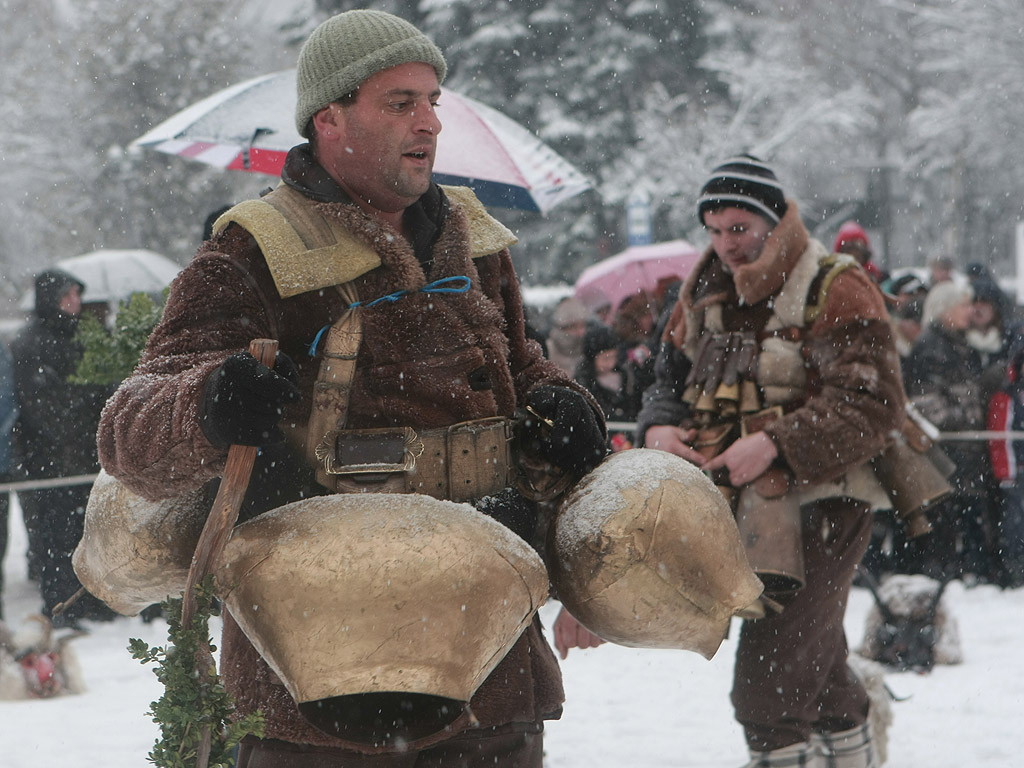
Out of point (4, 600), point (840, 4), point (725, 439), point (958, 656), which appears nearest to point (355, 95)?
point (725, 439)

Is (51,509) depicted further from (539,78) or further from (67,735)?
(539,78)

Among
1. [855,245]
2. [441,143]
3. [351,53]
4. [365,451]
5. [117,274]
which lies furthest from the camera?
[117,274]

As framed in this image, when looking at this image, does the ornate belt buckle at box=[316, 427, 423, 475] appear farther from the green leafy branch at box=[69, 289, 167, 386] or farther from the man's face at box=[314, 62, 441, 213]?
the green leafy branch at box=[69, 289, 167, 386]

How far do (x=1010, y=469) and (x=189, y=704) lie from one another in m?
6.93

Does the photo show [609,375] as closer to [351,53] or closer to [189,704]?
[351,53]

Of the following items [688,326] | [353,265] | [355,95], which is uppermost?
[355,95]

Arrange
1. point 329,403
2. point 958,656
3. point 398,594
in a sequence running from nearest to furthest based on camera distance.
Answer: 1. point 398,594
2. point 329,403
3. point 958,656

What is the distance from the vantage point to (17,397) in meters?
7.30

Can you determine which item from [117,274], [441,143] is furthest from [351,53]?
[117,274]

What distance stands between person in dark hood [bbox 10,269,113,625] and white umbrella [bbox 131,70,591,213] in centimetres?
186

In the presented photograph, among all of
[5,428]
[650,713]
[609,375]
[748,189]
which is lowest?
[650,713]

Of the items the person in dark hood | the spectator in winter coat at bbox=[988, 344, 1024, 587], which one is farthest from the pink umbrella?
the person in dark hood

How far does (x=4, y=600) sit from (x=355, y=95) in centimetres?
670

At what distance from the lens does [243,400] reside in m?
1.94
